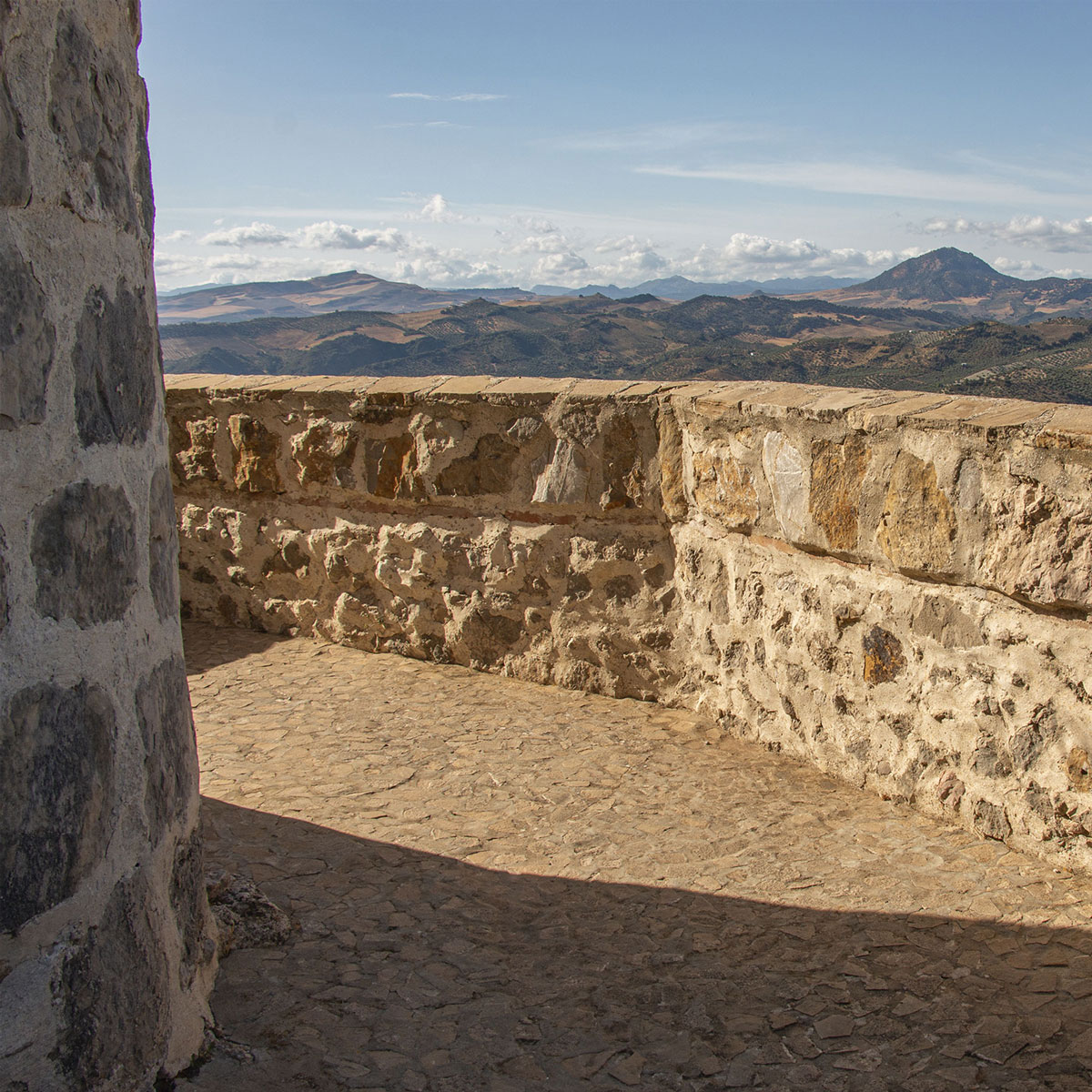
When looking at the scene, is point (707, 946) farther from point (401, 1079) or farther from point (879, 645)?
point (879, 645)

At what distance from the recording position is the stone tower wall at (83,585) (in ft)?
3.93

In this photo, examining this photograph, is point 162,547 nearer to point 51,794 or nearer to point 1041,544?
point 51,794

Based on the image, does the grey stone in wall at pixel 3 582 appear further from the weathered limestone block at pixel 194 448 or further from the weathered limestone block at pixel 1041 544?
the weathered limestone block at pixel 194 448

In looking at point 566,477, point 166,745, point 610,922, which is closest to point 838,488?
point 566,477

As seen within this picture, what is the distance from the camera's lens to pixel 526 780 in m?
2.98

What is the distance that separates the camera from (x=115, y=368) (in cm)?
141

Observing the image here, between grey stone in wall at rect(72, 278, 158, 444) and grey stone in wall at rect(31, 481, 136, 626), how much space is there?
3.5 inches

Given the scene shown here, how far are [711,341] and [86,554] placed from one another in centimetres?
2532

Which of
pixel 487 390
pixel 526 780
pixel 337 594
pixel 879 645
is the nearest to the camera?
pixel 879 645

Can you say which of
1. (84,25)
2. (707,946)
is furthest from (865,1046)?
(84,25)

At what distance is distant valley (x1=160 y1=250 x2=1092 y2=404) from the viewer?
16.0 meters

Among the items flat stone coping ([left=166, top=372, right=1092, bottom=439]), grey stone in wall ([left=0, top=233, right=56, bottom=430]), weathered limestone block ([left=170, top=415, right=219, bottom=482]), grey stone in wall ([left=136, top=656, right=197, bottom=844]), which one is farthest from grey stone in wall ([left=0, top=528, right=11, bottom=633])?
weathered limestone block ([left=170, top=415, right=219, bottom=482])

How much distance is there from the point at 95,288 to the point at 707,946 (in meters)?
1.72

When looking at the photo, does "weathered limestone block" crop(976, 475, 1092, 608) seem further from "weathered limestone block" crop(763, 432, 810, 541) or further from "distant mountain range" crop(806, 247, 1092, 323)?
"distant mountain range" crop(806, 247, 1092, 323)
